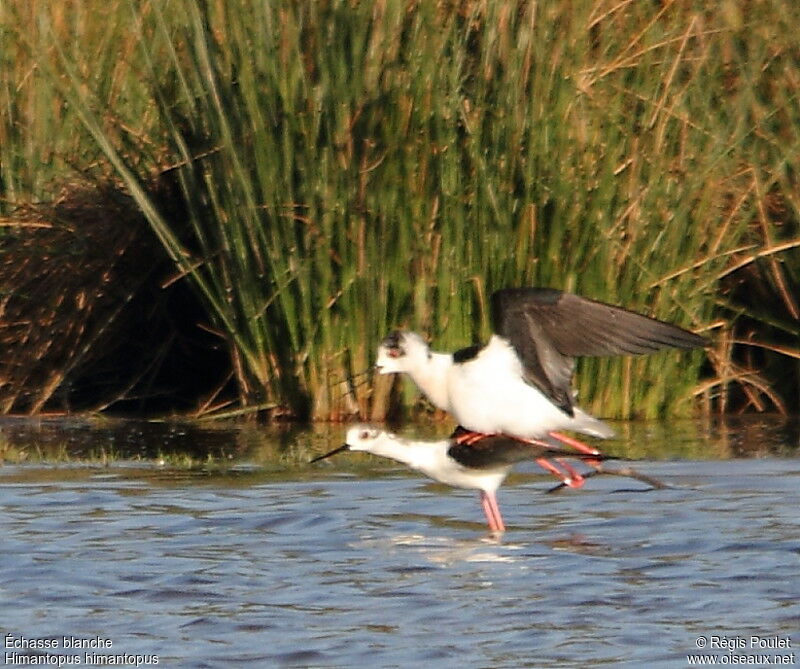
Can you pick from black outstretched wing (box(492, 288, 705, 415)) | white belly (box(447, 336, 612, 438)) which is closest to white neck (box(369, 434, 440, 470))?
white belly (box(447, 336, 612, 438))

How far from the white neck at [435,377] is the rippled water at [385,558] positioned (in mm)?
496

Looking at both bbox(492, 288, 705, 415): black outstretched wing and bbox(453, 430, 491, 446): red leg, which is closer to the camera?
bbox(492, 288, 705, 415): black outstretched wing

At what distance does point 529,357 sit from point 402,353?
1.96 ft

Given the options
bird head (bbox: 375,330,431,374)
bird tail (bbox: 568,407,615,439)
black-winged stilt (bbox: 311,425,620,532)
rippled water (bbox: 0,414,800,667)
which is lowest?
rippled water (bbox: 0,414,800,667)

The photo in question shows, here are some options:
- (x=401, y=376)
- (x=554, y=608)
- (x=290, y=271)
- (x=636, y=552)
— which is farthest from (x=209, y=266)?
(x=554, y=608)

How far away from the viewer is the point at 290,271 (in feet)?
29.8

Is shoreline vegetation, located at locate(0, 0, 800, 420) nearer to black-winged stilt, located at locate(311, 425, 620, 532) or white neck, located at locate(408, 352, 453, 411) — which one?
white neck, located at locate(408, 352, 453, 411)

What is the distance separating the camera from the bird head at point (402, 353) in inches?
297

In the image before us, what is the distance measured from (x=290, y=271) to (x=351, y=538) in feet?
8.11

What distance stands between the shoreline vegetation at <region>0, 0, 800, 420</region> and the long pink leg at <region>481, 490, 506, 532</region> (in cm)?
187

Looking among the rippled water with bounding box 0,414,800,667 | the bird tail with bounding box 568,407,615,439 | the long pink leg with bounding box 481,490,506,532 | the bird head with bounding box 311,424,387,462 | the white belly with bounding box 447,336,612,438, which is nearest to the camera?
the rippled water with bounding box 0,414,800,667

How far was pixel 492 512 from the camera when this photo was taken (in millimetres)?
7215

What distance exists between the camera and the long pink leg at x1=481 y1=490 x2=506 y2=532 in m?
7.16

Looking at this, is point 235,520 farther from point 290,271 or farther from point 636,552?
point 290,271
